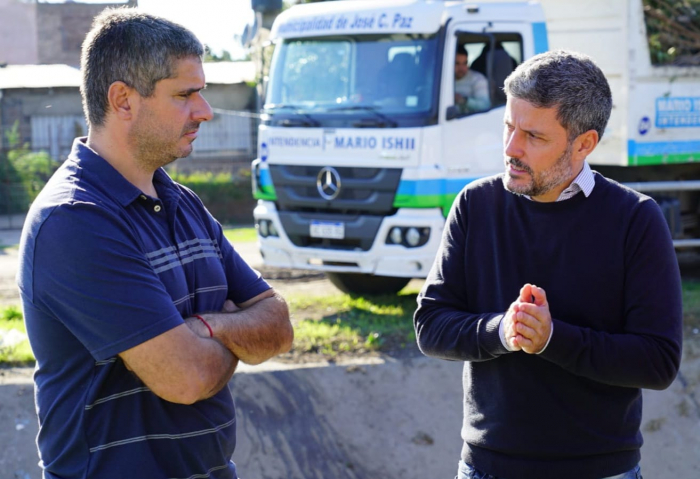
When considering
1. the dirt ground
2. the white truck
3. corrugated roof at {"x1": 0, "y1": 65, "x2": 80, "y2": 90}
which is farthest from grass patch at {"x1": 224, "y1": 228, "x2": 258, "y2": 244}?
corrugated roof at {"x1": 0, "y1": 65, "x2": 80, "y2": 90}

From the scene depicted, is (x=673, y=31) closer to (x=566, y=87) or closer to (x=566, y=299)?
(x=566, y=87)

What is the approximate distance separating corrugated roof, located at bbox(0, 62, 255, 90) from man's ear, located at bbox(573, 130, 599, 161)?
2047 cm

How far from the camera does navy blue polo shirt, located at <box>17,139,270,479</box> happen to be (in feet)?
7.38

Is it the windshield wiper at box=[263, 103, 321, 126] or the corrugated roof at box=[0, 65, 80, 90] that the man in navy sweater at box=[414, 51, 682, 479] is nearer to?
the windshield wiper at box=[263, 103, 321, 126]

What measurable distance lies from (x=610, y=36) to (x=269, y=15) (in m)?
5.70

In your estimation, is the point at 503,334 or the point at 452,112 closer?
the point at 503,334

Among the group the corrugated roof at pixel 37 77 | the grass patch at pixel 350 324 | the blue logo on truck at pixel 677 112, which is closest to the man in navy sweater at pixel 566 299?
the grass patch at pixel 350 324

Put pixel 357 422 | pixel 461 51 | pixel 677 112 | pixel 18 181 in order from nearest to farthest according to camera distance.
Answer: pixel 357 422, pixel 461 51, pixel 677 112, pixel 18 181

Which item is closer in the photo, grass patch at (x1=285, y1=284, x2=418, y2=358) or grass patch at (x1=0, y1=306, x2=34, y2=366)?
grass patch at (x1=0, y1=306, x2=34, y2=366)

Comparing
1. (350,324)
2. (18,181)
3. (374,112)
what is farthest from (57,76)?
(350,324)

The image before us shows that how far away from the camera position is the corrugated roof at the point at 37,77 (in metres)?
22.3

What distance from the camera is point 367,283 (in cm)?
912

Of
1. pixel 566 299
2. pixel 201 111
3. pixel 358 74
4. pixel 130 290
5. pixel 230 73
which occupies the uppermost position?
pixel 230 73

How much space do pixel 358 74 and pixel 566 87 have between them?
18.5 feet
